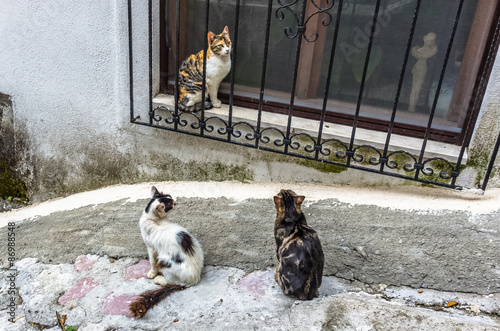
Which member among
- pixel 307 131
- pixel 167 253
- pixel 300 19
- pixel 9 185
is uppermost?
pixel 300 19

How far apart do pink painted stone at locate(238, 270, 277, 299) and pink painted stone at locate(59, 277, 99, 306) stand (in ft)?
3.04

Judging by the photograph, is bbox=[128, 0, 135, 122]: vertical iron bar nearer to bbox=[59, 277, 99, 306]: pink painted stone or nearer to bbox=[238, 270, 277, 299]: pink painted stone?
bbox=[59, 277, 99, 306]: pink painted stone

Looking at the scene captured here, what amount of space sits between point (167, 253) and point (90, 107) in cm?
197

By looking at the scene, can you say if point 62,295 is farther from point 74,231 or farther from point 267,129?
point 267,129

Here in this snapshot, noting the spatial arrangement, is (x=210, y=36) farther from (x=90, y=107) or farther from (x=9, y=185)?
(x=9, y=185)

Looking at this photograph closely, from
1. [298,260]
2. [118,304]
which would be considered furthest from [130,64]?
[298,260]

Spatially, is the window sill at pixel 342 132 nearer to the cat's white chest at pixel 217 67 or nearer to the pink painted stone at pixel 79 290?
the cat's white chest at pixel 217 67

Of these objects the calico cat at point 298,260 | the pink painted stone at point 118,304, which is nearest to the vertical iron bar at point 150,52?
the pink painted stone at point 118,304

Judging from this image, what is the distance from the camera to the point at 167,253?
7.55ft

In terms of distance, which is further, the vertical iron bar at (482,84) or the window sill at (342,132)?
the window sill at (342,132)

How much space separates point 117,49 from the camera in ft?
10.9

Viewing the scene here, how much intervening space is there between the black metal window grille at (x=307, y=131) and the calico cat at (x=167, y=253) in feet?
3.09

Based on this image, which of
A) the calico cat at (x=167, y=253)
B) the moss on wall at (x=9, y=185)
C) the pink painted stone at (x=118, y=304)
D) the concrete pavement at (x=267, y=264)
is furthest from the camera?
the moss on wall at (x=9, y=185)

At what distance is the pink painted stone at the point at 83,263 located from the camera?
100.0 inches
